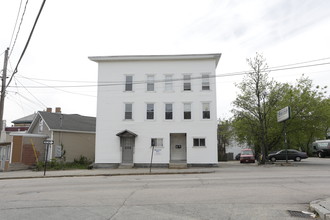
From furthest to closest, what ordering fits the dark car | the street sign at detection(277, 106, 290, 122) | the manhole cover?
1. the dark car
2. the street sign at detection(277, 106, 290, 122)
3. the manhole cover

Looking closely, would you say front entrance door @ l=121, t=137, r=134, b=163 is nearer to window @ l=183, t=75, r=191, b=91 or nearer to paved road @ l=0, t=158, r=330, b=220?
window @ l=183, t=75, r=191, b=91

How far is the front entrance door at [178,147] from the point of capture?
2716 centimetres

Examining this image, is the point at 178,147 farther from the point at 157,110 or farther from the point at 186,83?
the point at 186,83

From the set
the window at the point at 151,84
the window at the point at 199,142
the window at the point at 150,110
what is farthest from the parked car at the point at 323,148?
the window at the point at 151,84

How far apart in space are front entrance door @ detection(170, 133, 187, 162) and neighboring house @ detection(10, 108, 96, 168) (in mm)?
11409

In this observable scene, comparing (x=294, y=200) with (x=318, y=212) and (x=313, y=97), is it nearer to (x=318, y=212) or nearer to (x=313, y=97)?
(x=318, y=212)

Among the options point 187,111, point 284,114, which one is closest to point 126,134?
point 187,111

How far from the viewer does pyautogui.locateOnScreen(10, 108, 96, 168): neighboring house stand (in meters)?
27.9

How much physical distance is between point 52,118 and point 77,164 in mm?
6494

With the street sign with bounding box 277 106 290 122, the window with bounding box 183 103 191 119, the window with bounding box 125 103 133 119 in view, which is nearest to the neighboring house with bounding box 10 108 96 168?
the window with bounding box 125 103 133 119

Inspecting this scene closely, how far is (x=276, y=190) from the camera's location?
10938mm

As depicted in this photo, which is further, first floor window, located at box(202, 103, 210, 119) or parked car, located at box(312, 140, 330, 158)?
parked car, located at box(312, 140, 330, 158)

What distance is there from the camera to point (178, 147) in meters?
27.3

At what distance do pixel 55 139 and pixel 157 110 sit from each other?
1158cm
